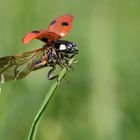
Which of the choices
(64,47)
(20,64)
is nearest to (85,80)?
(64,47)

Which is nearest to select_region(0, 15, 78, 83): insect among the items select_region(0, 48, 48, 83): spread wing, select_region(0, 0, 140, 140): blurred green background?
select_region(0, 48, 48, 83): spread wing

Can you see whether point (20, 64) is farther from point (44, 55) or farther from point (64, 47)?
point (64, 47)

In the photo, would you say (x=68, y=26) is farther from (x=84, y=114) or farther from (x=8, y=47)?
(x=8, y=47)

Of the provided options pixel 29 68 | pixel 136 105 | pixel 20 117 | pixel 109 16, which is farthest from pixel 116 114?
pixel 109 16

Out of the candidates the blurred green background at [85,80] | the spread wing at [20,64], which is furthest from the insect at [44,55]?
the blurred green background at [85,80]

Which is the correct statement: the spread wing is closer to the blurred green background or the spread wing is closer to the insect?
the insect

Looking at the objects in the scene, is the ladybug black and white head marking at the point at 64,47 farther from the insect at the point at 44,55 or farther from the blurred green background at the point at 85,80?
the blurred green background at the point at 85,80
